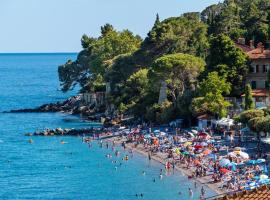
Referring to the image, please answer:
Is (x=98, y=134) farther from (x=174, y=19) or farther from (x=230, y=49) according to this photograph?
(x=174, y=19)

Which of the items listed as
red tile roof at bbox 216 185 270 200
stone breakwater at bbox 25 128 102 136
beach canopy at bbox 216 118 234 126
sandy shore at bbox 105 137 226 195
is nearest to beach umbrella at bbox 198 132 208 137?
beach canopy at bbox 216 118 234 126

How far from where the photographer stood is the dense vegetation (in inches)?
3319

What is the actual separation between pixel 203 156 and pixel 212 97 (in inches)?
508

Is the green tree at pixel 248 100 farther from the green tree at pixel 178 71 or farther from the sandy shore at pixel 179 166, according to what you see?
the green tree at pixel 178 71

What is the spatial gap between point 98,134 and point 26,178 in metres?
22.8

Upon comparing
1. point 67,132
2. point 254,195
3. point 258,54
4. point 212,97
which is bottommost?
point 67,132

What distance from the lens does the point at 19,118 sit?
120500mm

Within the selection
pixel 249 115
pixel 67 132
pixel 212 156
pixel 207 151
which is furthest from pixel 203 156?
pixel 67 132

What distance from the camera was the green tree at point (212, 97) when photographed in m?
79.4

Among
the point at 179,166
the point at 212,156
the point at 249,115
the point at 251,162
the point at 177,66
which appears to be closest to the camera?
the point at 251,162

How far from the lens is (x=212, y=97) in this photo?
79.8 meters

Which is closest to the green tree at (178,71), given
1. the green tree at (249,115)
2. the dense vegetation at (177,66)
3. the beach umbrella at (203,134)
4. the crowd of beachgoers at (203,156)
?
the dense vegetation at (177,66)

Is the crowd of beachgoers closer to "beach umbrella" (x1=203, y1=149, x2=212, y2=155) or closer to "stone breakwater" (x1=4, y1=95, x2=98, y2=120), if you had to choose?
"beach umbrella" (x1=203, y1=149, x2=212, y2=155)

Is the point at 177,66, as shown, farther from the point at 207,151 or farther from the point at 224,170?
the point at 224,170
